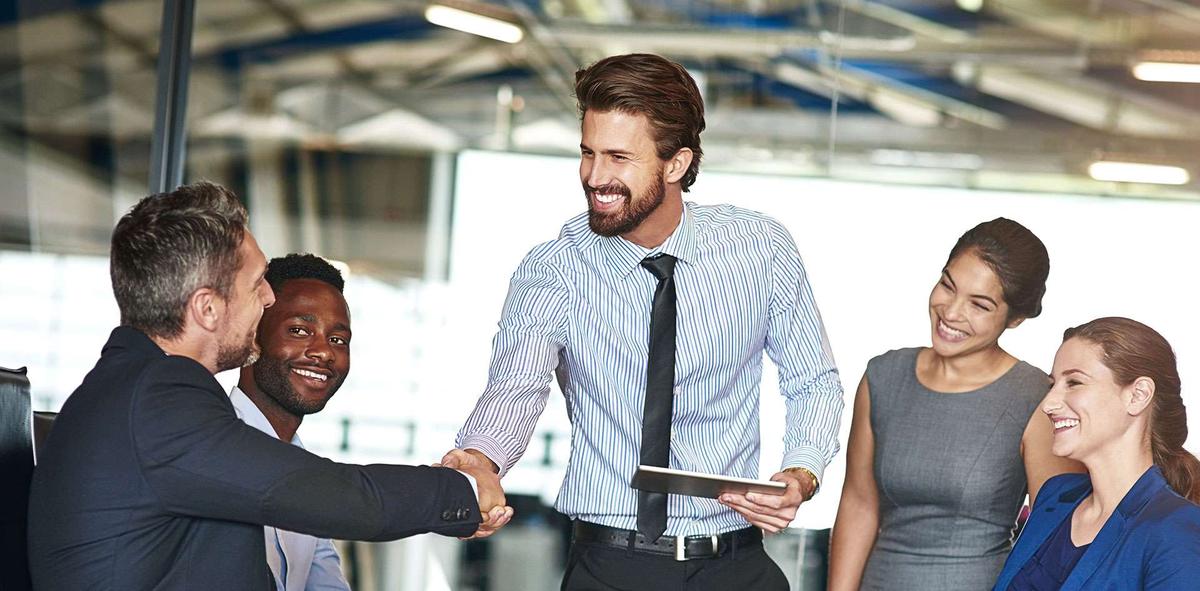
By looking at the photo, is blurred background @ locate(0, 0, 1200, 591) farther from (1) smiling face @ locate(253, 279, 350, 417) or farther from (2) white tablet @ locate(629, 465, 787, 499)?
(2) white tablet @ locate(629, 465, 787, 499)

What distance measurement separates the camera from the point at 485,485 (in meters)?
2.24

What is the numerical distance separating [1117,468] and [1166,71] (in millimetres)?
2112

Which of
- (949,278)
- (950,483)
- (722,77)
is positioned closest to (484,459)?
(950,483)

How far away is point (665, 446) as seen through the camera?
98.7 inches

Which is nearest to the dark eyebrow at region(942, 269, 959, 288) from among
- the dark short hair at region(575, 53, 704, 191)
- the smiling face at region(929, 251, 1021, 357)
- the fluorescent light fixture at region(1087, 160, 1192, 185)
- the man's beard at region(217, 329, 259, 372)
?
the smiling face at region(929, 251, 1021, 357)

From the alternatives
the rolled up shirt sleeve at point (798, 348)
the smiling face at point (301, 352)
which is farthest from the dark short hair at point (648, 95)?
the smiling face at point (301, 352)

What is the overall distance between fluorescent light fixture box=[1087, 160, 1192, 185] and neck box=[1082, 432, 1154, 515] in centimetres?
182

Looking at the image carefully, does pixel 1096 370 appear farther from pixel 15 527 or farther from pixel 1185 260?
pixel 15 527

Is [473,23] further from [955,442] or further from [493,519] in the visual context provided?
[493,519]

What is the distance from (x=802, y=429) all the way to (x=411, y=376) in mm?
2459

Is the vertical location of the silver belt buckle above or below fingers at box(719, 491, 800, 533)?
below

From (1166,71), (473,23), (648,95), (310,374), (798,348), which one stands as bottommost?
(310,374)

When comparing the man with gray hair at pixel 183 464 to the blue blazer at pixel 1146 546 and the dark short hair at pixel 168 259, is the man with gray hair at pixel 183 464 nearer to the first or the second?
the dark short hair at pixel 168 259

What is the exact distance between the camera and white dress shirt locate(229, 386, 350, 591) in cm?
→ 257
